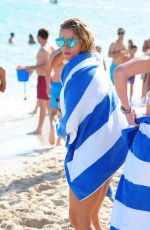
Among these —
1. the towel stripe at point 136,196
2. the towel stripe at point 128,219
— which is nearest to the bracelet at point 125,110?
the towel stripe at point 136,196

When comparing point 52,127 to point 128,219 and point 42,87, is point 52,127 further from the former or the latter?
point 128,219

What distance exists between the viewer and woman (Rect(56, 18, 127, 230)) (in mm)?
3115

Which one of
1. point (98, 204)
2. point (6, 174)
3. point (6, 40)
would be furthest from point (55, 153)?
point (6, 40)

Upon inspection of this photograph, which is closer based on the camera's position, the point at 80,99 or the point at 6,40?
the point at 80,99

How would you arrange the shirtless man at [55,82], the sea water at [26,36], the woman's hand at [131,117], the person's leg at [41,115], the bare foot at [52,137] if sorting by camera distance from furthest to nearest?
1. the sea water at [26,36]
2. the person's leg at [41,115]
3. the bare foot at [52,137]
4. the shirtless man at [55,82]
5. the woman's hand at [131,117]

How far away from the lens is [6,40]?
22.9 metres

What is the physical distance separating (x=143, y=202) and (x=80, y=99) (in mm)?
770

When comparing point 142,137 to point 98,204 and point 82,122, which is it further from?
point 98,204

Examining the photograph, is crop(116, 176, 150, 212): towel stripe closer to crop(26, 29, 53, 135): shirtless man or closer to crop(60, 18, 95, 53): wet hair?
crop(60, 18, 95, 53): wet hair

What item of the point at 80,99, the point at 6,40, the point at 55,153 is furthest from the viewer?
the point at 6,40

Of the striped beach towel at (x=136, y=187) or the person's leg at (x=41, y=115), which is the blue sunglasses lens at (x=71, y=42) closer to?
the striped beach towel at (x=136, y=187)

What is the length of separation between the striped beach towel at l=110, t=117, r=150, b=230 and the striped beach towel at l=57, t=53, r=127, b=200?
0.34m

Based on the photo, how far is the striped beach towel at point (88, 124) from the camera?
311 centimetres

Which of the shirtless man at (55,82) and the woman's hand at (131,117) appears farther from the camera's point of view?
the shirtless man at (55,82)
